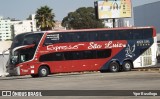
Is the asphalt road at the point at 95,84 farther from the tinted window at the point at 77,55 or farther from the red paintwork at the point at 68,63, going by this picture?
the tinted window at the point at 77,55

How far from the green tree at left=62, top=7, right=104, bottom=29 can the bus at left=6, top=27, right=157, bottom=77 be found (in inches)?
2599

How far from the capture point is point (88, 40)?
36281 millimetres

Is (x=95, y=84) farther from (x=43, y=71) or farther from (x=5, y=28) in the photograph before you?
(x=5, y=28)

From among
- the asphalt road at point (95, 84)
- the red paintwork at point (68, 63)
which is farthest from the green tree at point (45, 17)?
the asphalt road at point (95, 84)

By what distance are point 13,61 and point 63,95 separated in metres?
19.8

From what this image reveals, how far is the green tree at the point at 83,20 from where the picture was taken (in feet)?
A: 343

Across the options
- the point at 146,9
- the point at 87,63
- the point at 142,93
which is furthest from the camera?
the point at 146,9

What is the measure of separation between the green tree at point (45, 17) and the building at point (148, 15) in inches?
1476

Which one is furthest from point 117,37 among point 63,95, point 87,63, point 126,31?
point 63,95

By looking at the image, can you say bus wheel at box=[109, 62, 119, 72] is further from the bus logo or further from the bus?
the bus logo

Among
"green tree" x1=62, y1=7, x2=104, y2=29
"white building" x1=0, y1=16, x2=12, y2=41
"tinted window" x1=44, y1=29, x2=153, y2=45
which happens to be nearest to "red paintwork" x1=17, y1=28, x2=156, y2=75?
"tinted window" x1=44, y1=29, x2=153, y2=45

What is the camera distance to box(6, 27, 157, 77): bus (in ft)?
113

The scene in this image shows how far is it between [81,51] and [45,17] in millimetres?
41760

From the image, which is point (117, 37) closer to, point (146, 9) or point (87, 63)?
point (87, 63)
